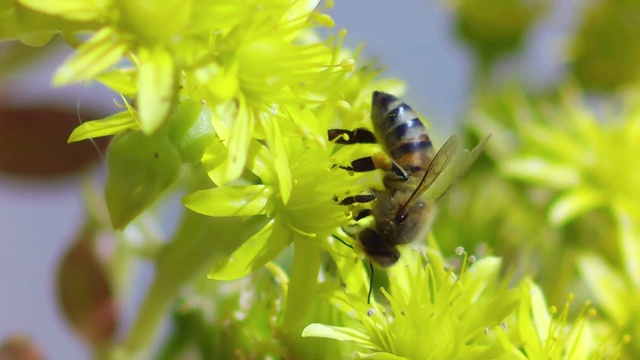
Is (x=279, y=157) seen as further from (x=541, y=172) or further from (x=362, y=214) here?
(x=541, y=172)

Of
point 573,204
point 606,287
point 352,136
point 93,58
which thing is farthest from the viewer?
point 573,204

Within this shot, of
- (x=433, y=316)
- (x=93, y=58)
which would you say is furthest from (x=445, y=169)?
(x=93, y=58)

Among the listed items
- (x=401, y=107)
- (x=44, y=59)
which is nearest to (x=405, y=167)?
(x=401, y=107)

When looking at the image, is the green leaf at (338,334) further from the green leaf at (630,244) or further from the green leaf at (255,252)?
the green leaf at (630,244)

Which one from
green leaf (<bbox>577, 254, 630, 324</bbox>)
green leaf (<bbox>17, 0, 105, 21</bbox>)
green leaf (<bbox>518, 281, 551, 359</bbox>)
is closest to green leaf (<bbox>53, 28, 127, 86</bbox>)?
green leaf (<bbox>17, 0, 105, 21</bbox>)

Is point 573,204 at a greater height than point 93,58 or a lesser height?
lesser
